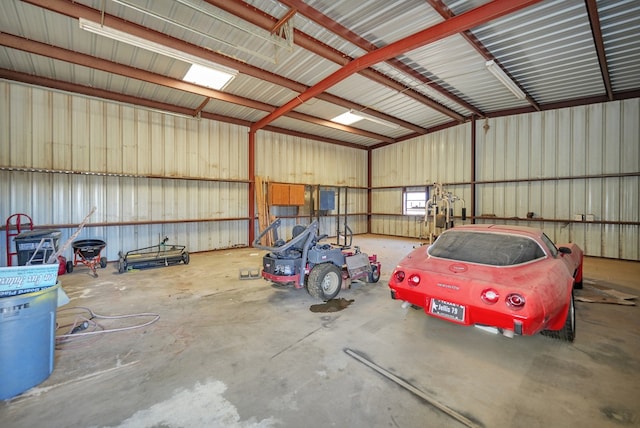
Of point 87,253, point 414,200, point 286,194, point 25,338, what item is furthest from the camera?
point 414,200

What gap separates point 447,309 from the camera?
274cm

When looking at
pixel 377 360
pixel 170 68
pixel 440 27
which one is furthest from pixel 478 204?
pixel 170 68

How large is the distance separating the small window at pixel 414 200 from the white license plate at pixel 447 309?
9830 mm

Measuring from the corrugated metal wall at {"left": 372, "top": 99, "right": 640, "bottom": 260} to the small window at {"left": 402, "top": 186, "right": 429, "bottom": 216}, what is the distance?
0.91 meters

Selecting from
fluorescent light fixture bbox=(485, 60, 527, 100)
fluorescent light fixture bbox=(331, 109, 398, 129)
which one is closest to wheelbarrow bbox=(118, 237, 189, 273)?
fluorescent light fixture bbox=(331, 109, 398, 129)

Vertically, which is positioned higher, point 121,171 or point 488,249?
point 121,171

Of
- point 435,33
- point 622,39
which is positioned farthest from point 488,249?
point 622,39

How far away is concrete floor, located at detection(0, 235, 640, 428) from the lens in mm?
1966

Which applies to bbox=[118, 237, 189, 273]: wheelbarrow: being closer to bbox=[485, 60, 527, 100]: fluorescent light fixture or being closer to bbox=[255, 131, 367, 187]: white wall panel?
bbox=[255, 131, 367, 187]: white wall panel

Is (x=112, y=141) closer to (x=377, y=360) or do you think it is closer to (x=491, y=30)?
(x=377, y=360)

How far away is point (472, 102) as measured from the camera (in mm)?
8961

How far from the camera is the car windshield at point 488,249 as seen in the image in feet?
9.58

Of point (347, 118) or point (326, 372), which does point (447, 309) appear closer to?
point (326, 372)

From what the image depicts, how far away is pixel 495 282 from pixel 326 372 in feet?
5.86
